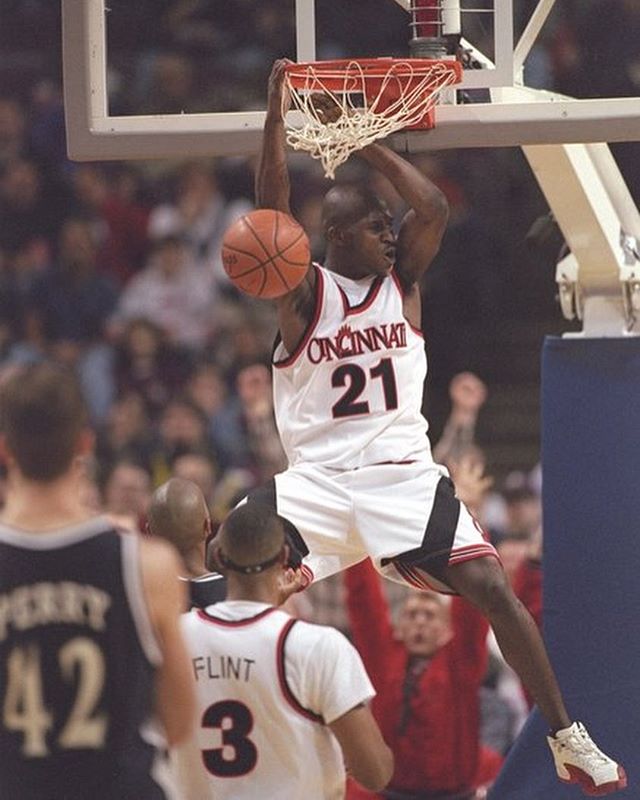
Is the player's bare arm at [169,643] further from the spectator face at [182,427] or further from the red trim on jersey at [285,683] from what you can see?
the spectator face at [182,427]

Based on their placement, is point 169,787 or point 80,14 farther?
point 80,14

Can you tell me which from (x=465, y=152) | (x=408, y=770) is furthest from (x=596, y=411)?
(x=465, y=152)

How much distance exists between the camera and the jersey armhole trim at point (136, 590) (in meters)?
3.99

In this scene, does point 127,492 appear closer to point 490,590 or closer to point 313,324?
point 313,324

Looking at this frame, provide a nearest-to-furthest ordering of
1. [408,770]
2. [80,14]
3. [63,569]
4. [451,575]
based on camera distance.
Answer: [63,569]
[451,575]
[80,14]
[408,770]

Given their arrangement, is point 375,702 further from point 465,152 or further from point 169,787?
point 465,152

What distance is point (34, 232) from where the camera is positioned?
13453mm

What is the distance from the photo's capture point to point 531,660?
6004 mm

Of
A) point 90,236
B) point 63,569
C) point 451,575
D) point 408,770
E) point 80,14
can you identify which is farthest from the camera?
point 90,236

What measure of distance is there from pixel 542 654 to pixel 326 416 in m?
1.03

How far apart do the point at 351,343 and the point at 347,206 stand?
45 cm

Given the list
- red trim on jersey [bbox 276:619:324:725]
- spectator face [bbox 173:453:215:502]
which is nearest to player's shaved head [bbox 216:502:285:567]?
red trim on jersey [bbox 276:619:324:725]

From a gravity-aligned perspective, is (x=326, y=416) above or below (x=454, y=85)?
below

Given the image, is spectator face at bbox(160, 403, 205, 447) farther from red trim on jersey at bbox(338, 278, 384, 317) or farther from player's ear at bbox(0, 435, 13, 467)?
player's ear at bbox(0, 435, 13, 467)
